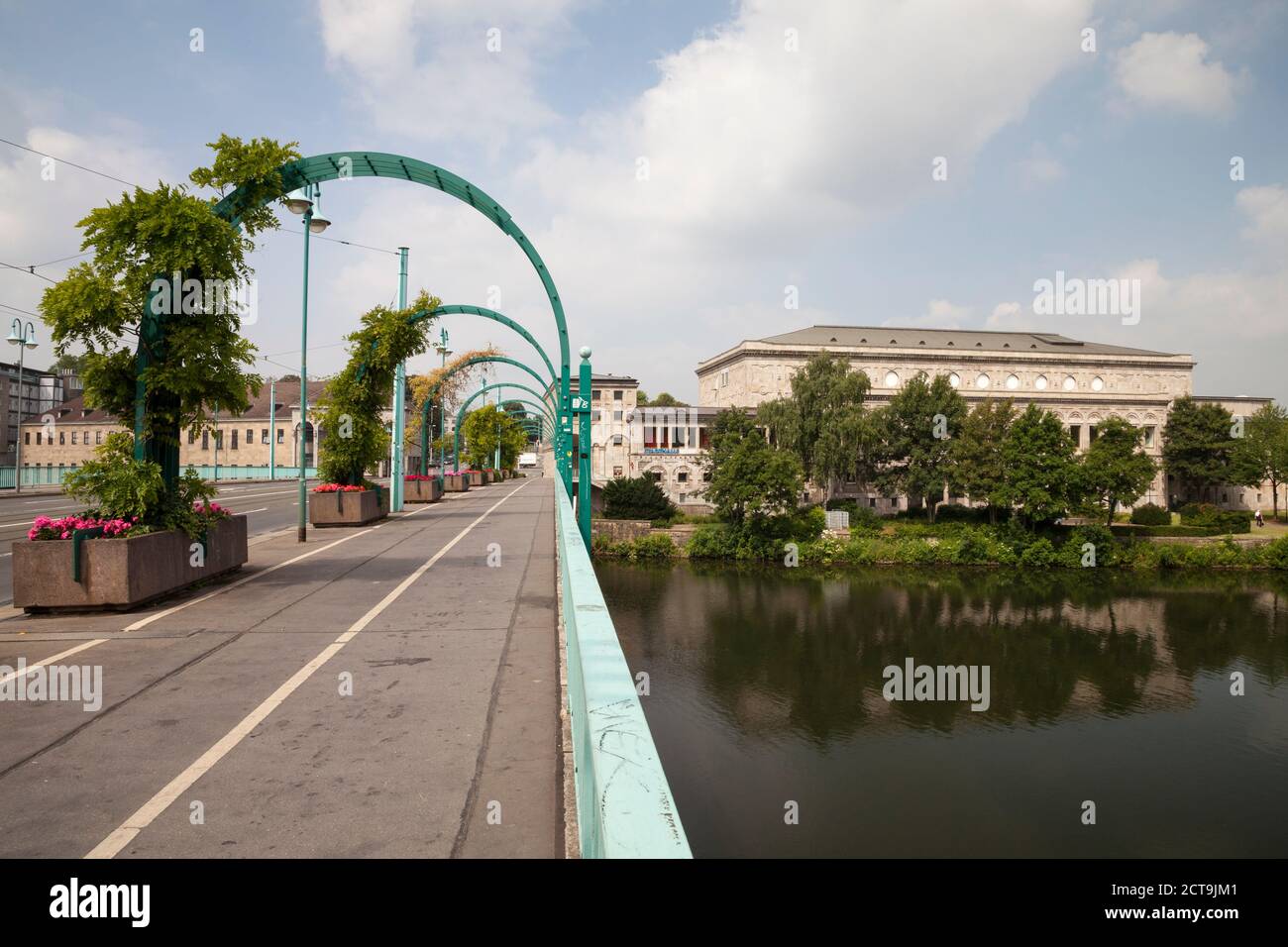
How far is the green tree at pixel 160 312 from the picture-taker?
1071 cm

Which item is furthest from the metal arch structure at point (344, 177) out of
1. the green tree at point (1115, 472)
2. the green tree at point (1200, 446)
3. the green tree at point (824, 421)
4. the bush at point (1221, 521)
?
the green tree at point (1200, 446)

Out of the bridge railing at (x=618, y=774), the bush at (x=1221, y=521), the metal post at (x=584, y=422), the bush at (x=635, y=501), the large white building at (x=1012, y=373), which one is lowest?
the bush at (x=1221, y=521)

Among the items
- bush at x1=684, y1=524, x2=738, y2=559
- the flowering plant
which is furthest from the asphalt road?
bush at x1=684, y1=524, x2=738, y2=559

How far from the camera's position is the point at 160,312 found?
36.1ft

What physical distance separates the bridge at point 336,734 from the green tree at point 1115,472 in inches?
Answer: 2545

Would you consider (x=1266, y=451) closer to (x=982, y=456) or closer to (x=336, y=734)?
(x=982, y=456)

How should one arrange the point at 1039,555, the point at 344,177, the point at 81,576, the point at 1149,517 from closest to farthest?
the point at 81,576 < the point at 344,177 < the point at 1039,555 < the point at 1149,517

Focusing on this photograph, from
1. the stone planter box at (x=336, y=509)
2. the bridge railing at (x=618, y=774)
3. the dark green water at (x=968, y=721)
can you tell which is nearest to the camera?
the bridge railing at (x=618, y=774)

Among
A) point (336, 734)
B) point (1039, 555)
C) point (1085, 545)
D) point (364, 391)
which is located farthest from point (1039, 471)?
point (336, 734)

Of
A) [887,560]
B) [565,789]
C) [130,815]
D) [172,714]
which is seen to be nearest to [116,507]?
[172,714]

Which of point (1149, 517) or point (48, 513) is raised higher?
point (48, 513)

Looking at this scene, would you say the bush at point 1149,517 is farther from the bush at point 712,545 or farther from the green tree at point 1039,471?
the bush at point 712,545

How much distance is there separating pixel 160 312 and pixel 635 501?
61397mm
